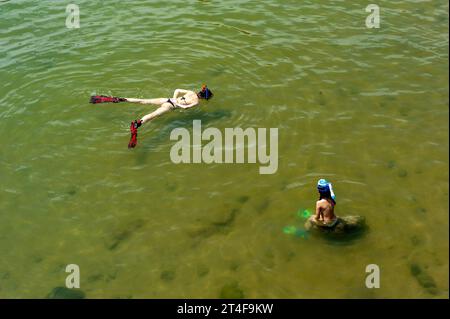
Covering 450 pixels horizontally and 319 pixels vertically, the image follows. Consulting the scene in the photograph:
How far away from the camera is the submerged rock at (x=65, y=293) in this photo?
10.3 meters

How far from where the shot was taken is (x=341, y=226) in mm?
11031

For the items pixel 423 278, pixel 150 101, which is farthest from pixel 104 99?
pixel 423 278

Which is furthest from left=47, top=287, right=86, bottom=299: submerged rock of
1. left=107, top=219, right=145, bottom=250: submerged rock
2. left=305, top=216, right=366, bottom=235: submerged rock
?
left=305, top=216, right=366, bottom=235: submerged rock

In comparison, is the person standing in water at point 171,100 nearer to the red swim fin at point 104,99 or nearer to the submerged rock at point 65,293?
the red swim fin at point 104,99

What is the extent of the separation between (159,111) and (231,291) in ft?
23.3

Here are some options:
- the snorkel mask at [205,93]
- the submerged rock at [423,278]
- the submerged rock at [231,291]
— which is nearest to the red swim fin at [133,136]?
the snorkel mask at [205,93]

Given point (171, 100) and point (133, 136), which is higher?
point (171, 100)

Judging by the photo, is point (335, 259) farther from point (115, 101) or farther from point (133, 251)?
point (115, 101)

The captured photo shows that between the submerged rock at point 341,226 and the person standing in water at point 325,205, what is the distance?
0.36 feet

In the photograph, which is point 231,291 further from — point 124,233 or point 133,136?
point 133,136

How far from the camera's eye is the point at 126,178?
1312cm

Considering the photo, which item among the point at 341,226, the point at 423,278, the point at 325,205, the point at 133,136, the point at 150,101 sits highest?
the point at 150,101
